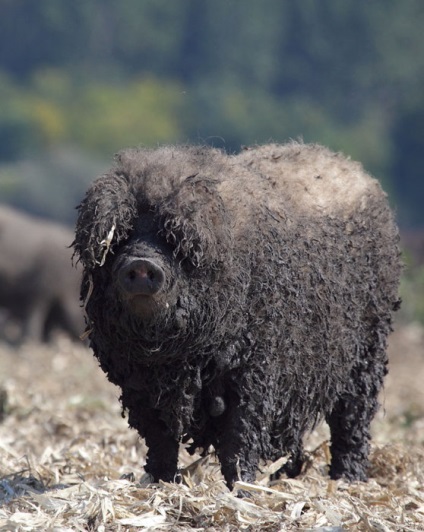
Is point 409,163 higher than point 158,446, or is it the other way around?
point 409,163

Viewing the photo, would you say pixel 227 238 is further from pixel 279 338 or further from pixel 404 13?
pixel 404 13

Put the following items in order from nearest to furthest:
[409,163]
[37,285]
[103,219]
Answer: [103,219] → [37,285] → [409,163]

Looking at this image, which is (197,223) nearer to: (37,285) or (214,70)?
(37,285)

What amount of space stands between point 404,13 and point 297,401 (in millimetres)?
78230

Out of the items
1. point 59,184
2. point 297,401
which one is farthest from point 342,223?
point 59,184

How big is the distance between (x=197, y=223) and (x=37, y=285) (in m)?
13.8

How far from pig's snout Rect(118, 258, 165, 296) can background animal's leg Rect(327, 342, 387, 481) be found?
2221mm

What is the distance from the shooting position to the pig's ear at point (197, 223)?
6.63m

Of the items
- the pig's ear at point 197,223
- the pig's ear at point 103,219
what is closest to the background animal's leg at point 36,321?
the pig's ear at point 103,219

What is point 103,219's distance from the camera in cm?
666

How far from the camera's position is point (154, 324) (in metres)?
6.61

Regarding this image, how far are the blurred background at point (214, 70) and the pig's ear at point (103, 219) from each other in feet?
208

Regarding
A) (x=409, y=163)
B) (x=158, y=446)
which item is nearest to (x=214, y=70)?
(x=409, y=163)

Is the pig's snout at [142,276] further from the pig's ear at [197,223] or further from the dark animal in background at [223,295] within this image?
the pig's ear at [197,223]
